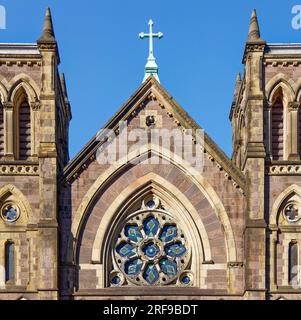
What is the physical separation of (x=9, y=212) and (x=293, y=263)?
26.6 feet

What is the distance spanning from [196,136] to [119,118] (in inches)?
89.2

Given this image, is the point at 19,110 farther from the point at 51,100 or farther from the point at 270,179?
the point at 270,179

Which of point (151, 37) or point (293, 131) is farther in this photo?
point (151, 37)

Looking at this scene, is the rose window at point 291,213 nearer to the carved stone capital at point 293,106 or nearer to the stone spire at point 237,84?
the carved stone capital at point 293,106

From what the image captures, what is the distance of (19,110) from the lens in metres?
38.9

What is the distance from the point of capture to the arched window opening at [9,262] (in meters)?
37.4

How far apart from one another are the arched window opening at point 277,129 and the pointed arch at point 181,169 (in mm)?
2236

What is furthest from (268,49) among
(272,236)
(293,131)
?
(272,236)

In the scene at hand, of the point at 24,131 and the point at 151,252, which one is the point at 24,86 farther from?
the point at 151,252

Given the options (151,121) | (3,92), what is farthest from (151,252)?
(3,92)

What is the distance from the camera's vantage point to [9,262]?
123ft
